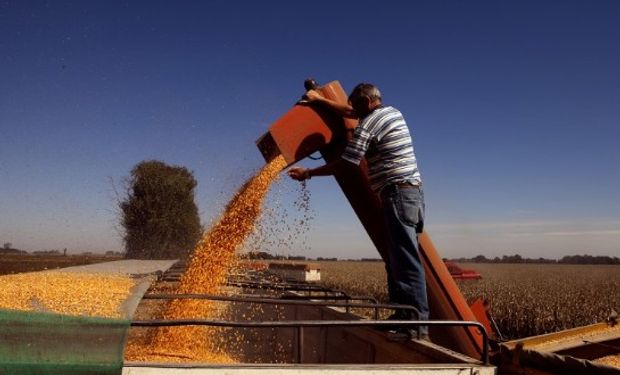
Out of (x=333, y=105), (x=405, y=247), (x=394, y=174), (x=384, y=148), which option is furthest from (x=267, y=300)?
(x=333, y=105)

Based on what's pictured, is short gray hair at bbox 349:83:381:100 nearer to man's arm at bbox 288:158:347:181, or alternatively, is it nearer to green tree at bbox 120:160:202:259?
man's arm at bbox 288:158:347:181

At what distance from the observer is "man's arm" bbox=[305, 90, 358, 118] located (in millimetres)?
3330

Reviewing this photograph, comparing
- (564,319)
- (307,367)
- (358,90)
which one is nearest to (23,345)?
(307,367)

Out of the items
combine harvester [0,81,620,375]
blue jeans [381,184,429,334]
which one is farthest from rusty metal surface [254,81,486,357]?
Result: blue jeans [381,184,429,334]

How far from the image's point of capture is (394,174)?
3098 millimetres

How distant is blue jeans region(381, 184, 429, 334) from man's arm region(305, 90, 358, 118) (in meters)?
0.63

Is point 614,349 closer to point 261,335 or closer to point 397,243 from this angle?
point 397,243

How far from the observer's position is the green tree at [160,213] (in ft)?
99.6

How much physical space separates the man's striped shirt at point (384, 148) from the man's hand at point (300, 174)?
46 centimetres

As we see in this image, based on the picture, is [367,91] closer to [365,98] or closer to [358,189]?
[365,98]

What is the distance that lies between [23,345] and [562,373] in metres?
1.97

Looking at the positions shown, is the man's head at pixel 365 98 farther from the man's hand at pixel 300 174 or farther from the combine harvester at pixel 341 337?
the man's hand at pixel 300 174

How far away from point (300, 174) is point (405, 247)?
0.94 metres

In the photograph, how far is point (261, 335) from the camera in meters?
5.23
